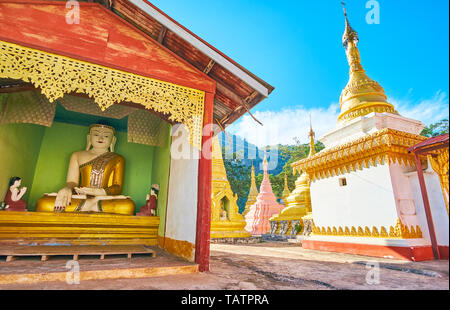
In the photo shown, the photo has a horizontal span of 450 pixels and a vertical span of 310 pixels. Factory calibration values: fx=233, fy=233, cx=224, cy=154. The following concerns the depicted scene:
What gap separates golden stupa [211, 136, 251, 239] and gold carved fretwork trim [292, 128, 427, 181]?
14.9 feet

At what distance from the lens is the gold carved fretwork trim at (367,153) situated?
4.91 m

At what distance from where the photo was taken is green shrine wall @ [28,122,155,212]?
596 cm

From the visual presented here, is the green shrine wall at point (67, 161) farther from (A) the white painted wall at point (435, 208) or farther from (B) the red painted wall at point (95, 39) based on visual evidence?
(A) the white painted wall at point (435, 208)

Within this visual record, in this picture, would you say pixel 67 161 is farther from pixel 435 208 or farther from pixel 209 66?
pixel 435 208

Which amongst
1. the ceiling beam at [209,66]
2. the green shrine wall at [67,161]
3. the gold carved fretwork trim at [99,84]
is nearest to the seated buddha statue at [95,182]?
the green shrine wall at [67,161]

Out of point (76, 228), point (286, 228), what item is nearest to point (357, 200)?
point (286, 228)

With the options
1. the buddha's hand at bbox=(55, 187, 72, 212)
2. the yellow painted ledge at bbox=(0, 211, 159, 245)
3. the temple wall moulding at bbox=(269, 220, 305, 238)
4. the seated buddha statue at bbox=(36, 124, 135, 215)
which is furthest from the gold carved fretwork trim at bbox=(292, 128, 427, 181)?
the buddha's hand at bbox=(55, 187, 72, 212)

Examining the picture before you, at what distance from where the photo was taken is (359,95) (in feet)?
22.9

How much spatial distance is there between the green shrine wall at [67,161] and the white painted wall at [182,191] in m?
2.16

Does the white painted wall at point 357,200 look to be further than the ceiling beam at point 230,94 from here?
Yes

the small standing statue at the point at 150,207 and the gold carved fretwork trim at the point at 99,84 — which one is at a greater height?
the gold carved fretwork trim at the point at 99,84

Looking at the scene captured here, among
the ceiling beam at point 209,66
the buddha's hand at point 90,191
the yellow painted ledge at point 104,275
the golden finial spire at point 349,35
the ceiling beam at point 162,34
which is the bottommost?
the yellow painted ledge at point 104,275

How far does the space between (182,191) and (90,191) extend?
10.4 feet
